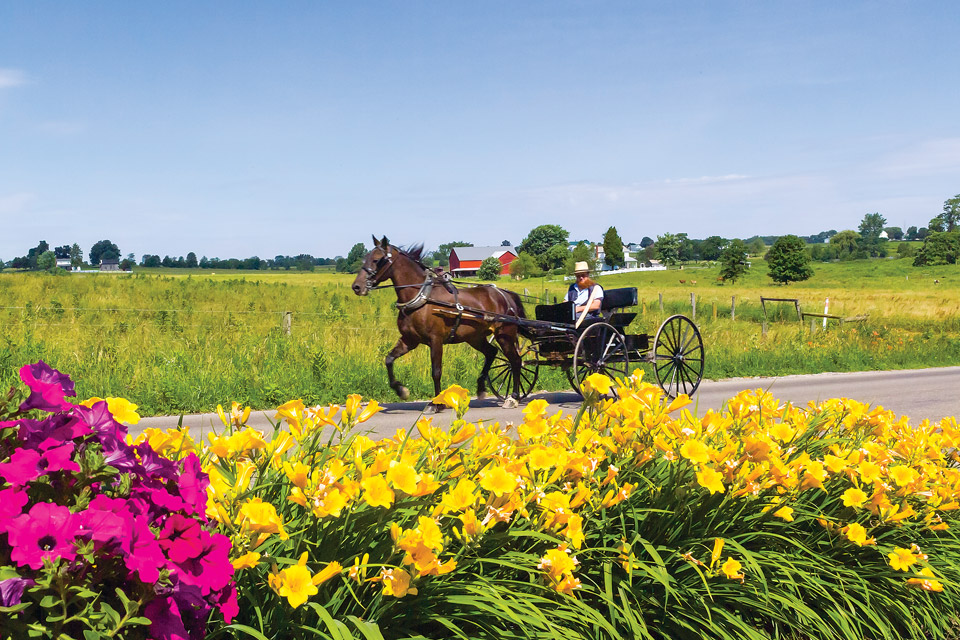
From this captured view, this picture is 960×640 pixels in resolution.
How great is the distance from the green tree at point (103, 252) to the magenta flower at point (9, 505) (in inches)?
4974

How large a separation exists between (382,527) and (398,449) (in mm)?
511

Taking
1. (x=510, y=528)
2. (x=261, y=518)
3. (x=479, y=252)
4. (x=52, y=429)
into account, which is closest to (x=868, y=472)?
(x=510, y=528)

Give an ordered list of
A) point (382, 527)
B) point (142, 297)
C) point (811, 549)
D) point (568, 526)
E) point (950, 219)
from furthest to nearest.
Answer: point (950, 219) → point (142, 297) → point (811, 549) → point (568, 526) → point (382, 527)

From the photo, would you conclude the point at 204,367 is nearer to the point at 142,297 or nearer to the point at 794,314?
the point at 142,297

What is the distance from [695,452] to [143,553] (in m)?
1.86

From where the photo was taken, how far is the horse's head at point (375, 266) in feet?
28.6

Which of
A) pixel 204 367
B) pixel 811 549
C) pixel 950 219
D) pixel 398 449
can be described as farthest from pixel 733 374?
pixel 950 219

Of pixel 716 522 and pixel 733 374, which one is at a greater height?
pixel 716 522

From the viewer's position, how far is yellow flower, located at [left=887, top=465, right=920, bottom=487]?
9.95 ft

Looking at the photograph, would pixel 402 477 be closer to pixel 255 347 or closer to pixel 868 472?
pixel 868 472

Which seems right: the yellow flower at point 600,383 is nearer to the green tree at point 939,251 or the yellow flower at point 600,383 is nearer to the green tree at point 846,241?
the green tree at point 939,251

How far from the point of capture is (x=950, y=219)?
166 metres

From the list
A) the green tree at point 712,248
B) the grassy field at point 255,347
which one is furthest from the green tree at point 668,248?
the grassy field at point 255,347

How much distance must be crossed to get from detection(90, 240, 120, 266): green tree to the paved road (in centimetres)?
11910
